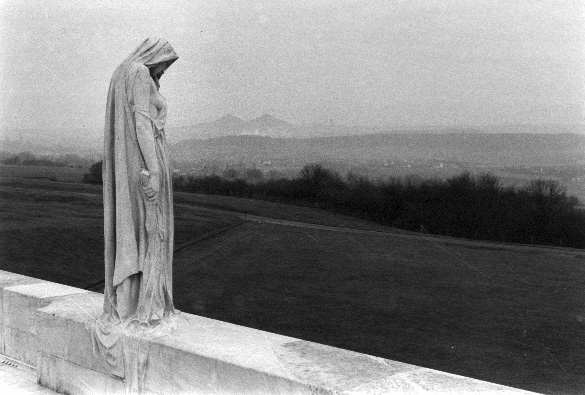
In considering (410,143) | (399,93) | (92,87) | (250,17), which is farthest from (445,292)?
(92,87)

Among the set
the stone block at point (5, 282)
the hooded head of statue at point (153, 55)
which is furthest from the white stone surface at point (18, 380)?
the hooded head of statue at point (153, 55)

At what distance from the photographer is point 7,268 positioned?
6.95m

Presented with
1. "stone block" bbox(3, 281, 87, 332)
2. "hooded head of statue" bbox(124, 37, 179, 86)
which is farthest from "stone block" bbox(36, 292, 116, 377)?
"hooded head of statue" bbox(124, 37, 179, 86)

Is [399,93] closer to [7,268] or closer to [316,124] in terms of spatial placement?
[316,124]

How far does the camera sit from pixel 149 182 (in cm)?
368

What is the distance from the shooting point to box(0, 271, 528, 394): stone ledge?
3.05 m

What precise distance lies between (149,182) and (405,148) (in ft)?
6.45

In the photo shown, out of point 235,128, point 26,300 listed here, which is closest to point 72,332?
point 26,300

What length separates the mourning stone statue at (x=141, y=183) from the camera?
12.1 feet

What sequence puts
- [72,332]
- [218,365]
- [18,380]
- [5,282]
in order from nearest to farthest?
[218,365]
[72,332]
[18,380]
[5,282]

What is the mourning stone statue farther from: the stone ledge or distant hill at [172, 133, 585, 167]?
distant hill at [172, 133, 585, 167]

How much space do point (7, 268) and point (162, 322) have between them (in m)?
3.84

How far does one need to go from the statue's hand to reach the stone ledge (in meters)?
0.78

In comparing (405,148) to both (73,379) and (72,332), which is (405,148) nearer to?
(72,332)
